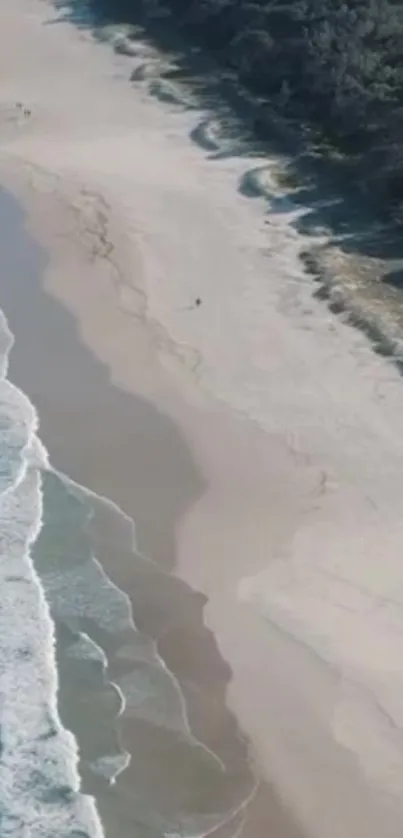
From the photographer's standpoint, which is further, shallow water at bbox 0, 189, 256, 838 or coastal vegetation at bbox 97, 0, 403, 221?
coastal vegetation at bbox 97, 0, 403, 221

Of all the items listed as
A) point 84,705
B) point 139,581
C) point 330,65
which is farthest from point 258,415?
point 330,65

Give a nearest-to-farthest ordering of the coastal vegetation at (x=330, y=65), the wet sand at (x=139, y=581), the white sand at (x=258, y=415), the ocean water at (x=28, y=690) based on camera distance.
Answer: the ocean water at (x=28, y=690)
the wet sand at (x=139, y=581)
the white sand at (x=258, y=415)
the coastal vegetation at (x=330, y=65)

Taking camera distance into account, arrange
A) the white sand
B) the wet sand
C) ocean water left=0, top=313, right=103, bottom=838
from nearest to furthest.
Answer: ocean water left=0, top=313, right=103, bottom=838 < the wet sand < the white sand

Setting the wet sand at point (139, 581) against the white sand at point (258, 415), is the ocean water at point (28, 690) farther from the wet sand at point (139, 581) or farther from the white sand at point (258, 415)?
the white sand at point (258, 415)

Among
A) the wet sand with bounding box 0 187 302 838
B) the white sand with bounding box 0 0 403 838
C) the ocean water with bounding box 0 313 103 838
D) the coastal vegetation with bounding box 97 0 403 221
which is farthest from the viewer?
the coastal vegetation with bounding box 97 0 403 221

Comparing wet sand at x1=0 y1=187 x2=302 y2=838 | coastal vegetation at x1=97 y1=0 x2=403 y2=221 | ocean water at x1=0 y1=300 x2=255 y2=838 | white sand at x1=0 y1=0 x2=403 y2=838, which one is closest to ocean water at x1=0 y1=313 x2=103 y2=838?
ocean water at x1=0 y1=300 x2=255 y2=838

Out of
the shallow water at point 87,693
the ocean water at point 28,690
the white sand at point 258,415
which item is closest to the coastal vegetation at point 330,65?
the white sand at point 258,415

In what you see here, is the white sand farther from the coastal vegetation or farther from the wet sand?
the coastal vegetation
